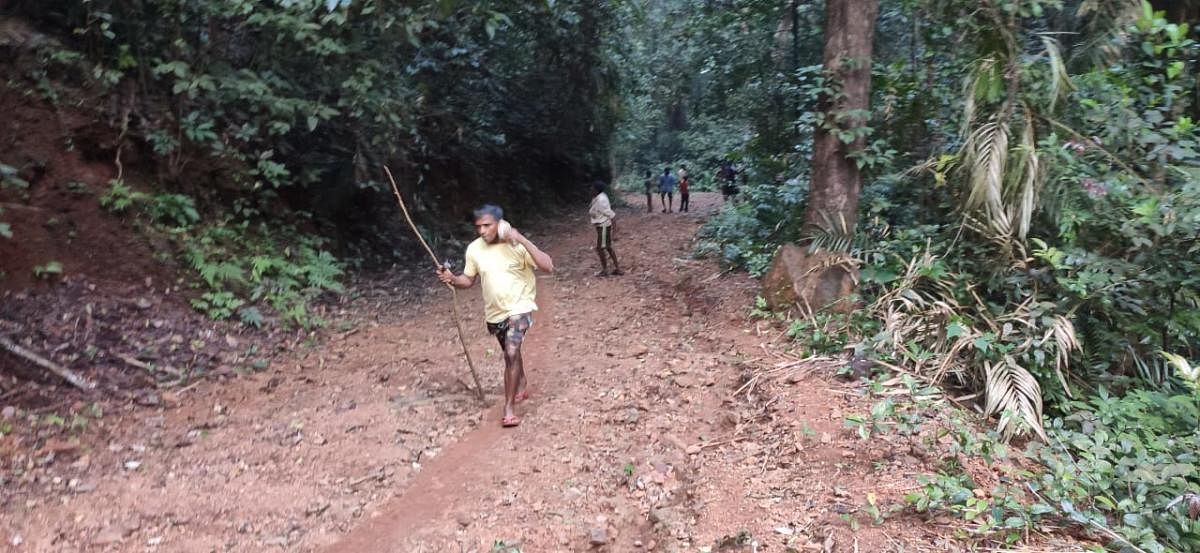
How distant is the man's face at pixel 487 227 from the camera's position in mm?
5684

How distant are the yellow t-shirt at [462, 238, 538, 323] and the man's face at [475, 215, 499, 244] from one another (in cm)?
8

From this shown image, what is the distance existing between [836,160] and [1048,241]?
7.43 feet

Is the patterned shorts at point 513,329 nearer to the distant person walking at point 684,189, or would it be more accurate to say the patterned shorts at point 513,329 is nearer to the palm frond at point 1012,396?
the palm frond at point 1012,396

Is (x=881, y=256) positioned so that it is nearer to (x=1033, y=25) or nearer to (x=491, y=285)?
(x=491, y=285)

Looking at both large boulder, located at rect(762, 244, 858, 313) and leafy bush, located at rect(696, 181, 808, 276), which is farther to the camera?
leafy bush, located at rect(696, 181, 808, 276)

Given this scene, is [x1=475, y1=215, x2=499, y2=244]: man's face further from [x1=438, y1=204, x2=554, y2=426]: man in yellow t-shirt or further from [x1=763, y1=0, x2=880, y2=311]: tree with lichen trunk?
[x1=763, y1=0, x2=880, y2=311]: tree with lichen trunk

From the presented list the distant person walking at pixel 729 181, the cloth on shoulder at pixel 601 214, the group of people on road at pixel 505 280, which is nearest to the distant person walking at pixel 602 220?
the cloth on shoulder at pixel 601 214

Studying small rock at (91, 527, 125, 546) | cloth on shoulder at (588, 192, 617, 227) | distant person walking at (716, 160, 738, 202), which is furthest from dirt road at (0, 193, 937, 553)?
distant person walking at (716, 160, 738, 202)

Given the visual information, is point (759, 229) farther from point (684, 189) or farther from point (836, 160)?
point (684, 189)

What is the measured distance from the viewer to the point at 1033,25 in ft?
33.7

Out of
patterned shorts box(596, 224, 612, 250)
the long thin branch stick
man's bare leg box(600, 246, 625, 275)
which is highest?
the long thin branch stick

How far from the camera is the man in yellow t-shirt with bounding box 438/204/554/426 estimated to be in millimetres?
5742

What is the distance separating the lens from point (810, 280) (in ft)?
25.3

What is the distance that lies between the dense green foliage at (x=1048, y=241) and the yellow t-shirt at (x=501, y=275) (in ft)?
9.27
